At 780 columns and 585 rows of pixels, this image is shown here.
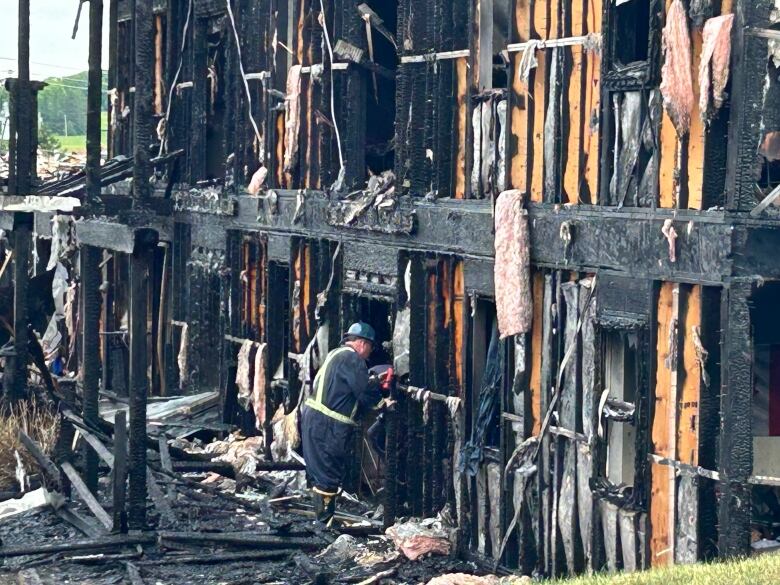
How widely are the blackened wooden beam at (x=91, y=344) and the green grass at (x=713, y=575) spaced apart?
696cm

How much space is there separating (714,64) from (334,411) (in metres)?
6.22

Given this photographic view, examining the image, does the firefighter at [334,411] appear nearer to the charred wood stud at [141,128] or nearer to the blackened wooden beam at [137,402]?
the blackened wooden beam at [137,402]

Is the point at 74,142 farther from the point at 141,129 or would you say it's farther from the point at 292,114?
the point at 141,129

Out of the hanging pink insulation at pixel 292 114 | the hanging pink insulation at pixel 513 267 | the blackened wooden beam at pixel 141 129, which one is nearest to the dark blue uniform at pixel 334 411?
the hanging pink insulation at pixel 513 267

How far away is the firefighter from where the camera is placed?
14.5 meters

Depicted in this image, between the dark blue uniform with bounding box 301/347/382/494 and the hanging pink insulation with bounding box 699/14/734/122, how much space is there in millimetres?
5546

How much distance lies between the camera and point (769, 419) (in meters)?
12.0

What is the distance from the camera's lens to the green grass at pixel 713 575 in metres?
8.72

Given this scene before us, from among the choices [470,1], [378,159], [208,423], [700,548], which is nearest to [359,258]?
[378,159]

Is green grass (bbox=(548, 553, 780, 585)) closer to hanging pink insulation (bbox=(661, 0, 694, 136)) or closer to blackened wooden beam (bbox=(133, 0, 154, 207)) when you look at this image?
hanging pink insulation (bbox=(661, 0, 694, 136))

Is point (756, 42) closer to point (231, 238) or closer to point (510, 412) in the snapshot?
point (510, 412)

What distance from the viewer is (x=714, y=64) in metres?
9.88

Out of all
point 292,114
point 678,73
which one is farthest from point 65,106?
point 678,73

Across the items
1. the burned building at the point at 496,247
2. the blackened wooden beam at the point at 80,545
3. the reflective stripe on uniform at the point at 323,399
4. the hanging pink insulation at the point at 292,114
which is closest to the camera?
the burned building at the point at 496,247
